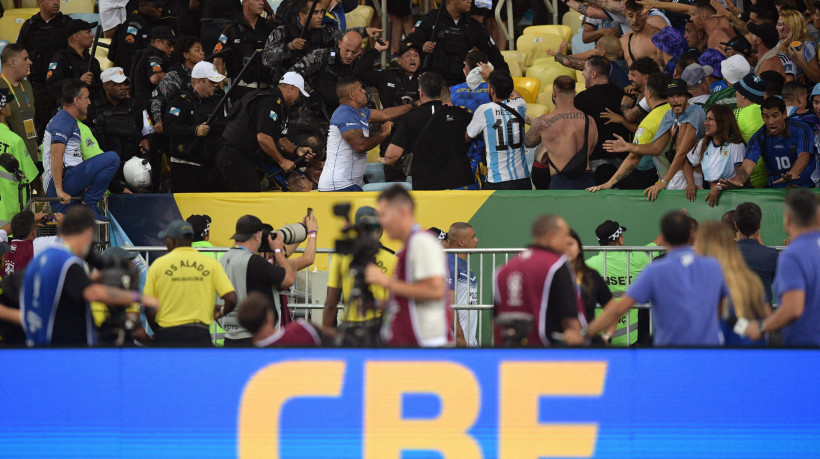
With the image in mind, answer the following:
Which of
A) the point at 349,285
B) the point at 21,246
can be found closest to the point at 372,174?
the point at 21,246

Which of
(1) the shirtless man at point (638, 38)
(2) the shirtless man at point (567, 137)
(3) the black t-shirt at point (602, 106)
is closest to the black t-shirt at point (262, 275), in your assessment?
(2) the shirtless man at point (567, 137)

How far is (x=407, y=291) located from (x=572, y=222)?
18.4 feet

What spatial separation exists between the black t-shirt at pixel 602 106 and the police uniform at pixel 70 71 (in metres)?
5.89

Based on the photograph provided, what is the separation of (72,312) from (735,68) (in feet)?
25.3

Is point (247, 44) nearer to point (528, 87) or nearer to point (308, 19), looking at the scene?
point (308, 19)

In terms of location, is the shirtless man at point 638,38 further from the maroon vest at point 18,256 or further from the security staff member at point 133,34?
the maroon vest at point 18,256

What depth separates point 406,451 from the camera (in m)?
6.93

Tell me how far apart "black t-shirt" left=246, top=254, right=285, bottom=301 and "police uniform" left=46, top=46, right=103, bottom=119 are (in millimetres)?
5706

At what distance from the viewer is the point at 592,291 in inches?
326

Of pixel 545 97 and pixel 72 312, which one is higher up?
pixel 545 97

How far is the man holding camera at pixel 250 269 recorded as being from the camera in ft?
31.0

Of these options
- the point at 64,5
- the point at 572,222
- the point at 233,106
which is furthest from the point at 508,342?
the point at 64,5

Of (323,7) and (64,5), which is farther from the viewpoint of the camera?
(64,5)

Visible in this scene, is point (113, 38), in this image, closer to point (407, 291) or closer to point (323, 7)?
point (323, 7)
